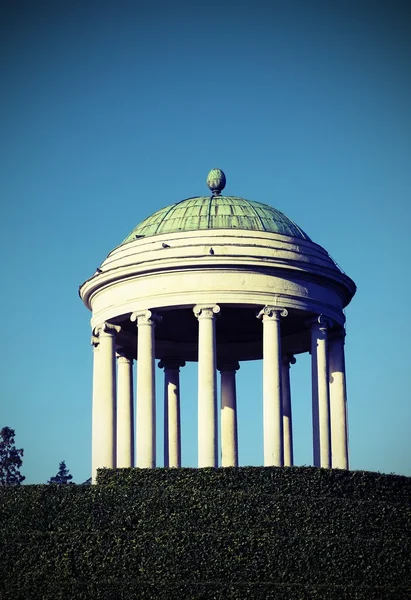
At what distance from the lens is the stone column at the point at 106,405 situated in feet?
251

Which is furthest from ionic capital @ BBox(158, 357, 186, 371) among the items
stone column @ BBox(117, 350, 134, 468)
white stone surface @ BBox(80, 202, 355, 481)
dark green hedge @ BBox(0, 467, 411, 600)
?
dark green hedge @ BBox(0, 467, 411, 600)

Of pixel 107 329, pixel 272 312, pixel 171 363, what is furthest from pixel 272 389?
pixel 171 363

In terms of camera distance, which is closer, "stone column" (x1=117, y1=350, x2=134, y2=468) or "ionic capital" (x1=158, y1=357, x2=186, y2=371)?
"stone column" (x1=117, y1=350, x2=134, y2=468)

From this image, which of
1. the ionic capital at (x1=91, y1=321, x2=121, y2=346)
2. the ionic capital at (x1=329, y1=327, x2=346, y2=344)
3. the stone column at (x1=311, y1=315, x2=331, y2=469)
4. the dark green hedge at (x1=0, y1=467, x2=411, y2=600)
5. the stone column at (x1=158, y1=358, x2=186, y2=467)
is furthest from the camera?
the stone column at (x1=158, y1=358, x2=186, y2=467)

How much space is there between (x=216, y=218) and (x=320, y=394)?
42.0 feet

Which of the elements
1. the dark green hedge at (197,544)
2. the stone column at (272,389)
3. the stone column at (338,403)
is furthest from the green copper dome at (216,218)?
the dark green hedge at (197,544)

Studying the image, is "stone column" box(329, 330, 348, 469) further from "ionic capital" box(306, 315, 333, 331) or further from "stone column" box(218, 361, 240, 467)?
"stone column" box(218, 361, 240, 467)

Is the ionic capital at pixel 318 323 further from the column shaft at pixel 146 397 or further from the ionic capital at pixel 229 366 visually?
the ionic capital at pixel 229 366

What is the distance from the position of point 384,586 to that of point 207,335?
20050 mm

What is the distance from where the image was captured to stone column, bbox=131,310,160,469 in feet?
236

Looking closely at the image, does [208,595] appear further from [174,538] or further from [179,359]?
[179,359]

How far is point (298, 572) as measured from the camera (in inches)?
2298

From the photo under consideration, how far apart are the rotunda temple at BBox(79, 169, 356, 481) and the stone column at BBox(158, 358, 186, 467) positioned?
15.3 ft

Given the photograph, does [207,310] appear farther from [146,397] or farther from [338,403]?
[338,403]
